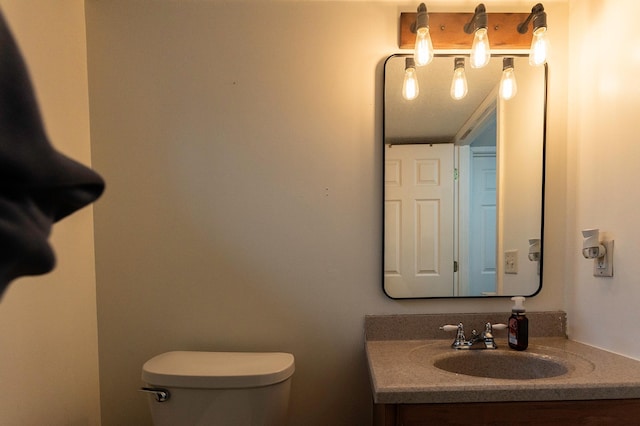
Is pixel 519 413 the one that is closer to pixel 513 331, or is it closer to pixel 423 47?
pixel 513 331

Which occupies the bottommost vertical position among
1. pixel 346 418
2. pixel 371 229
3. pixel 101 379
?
pixel 346 418

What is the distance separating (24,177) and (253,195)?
1.02 meters

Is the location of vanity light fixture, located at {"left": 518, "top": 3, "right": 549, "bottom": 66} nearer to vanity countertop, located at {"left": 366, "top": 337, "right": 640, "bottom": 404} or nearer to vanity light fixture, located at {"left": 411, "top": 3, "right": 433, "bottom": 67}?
vanity light fixture, located at {"left": 411, "top": 3, "right": 433, "bottom": 67}

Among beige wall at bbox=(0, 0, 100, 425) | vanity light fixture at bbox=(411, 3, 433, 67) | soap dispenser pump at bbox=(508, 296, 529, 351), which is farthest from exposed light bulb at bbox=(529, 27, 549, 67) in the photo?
beige wall at bbox=(0, 0, 100, 425)

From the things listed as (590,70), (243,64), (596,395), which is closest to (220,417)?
(596,395)

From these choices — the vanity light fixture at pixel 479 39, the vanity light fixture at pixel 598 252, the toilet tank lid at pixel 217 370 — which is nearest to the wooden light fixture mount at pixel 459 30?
the vanity light fixture at pixel 479 39

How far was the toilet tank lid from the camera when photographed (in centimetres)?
110

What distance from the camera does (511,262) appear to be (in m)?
1.37

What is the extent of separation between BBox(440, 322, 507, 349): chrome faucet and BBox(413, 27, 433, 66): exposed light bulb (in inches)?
36.0

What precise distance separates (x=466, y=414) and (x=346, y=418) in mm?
568

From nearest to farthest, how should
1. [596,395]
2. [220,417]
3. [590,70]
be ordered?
[596,395] < [220,417] < [590,70]

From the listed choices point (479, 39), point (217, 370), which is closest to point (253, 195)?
point (217, 370)

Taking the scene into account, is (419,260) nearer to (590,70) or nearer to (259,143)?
(259,143)

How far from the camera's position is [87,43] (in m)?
1.35
